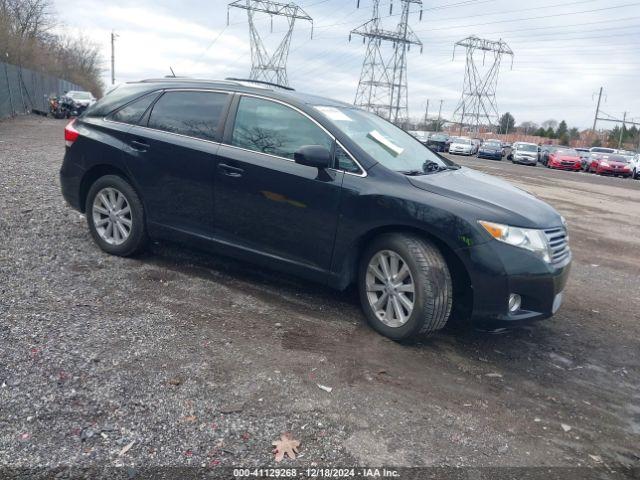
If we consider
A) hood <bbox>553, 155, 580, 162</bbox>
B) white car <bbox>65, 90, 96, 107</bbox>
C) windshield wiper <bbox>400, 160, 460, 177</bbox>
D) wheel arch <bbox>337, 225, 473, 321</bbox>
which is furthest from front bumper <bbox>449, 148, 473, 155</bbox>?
wheel arch <bbox>337, 225, 473, 321</bbox>

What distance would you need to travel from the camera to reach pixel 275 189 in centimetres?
459

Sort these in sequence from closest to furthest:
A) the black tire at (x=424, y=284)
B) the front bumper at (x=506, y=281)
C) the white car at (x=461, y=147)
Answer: the front bumper at (x=506, y=281) < the black tire at (x=424, y=284) < the white car at (x=461, y=147)

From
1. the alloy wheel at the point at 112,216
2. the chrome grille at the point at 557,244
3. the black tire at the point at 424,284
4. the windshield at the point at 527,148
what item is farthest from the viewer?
the windshield at the point at 527,148

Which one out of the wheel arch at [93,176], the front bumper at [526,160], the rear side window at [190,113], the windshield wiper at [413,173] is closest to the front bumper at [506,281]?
the windshield wiper at [413,173]

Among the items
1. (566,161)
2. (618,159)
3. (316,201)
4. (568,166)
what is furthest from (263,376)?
(568,166)

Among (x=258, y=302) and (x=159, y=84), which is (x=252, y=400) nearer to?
(x=258, y=302)

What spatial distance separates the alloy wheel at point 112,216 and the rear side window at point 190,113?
2.56 feet

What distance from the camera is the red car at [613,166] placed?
32656 mm

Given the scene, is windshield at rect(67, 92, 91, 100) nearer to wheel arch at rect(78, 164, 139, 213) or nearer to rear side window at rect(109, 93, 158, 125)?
wheel arch at rect(78, 164, 139, 213)

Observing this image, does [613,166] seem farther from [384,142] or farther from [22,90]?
[22,90]

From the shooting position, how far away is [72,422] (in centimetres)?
289

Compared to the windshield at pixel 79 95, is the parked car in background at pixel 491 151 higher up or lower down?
lower down

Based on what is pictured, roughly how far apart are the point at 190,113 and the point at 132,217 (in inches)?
44.4

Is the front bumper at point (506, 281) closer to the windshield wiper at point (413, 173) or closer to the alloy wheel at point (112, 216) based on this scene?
the windshield wiper at point (413, 173)
